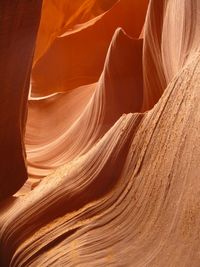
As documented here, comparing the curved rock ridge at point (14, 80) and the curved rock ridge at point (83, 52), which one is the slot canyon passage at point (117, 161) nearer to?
the curved rock ridge at point (14, 80)

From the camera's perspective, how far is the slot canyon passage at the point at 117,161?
71cm

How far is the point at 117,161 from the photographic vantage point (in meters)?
0.83

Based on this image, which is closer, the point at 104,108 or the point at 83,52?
the point at 104,108

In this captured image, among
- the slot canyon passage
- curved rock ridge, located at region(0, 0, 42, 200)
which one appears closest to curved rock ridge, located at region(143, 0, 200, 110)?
the slot canyon passage

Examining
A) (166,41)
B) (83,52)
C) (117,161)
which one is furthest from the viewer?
(83,52)

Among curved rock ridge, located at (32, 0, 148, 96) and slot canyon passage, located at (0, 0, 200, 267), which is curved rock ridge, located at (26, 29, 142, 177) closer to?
slot canyon passage, located at (0, 0, 200, 267)

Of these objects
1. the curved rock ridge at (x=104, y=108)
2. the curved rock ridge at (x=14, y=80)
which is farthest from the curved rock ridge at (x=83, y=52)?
the curved rock ridge at (x=14, y=80)

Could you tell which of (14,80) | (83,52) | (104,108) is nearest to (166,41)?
(104,108)

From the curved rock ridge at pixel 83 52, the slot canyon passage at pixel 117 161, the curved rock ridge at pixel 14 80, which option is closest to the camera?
the slot canyon passage at pixel 117 161

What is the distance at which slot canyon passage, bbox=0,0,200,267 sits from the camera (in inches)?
28.0

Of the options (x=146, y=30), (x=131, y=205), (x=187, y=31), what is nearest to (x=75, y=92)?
(x=146, y=30)

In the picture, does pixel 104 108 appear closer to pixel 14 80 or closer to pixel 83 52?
pixel 14 80

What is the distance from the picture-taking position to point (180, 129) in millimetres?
744

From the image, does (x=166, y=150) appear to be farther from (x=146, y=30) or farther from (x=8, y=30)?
(x=146, y=30)
